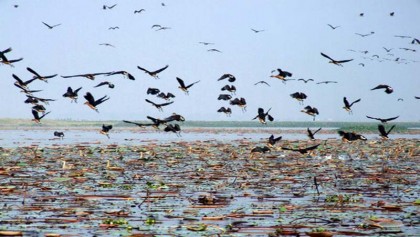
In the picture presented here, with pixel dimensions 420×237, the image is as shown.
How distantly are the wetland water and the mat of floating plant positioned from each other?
21 mm

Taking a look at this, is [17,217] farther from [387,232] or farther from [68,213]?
[387,232]

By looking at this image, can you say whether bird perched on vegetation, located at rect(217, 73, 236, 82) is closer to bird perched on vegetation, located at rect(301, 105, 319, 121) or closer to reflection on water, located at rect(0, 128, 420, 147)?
bird perched on vegetation, located at rect(301, 105, 319, 121)

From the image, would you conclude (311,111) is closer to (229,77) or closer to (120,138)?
(229,77)

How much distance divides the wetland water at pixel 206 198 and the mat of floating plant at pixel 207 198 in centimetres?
2

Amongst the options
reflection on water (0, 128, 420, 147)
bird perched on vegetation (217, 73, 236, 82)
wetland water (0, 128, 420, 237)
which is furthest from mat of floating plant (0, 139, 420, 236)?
reflection on water (0, 128, 420, 147)

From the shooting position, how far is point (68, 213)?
49.9 feet

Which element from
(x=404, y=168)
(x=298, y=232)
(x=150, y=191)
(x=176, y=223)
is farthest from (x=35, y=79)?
(x=298, y=232)

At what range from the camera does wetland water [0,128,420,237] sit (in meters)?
13.6

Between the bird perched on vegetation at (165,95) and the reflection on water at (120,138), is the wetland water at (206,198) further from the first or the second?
the reflection on water at (120,138)

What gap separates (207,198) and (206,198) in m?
0.11

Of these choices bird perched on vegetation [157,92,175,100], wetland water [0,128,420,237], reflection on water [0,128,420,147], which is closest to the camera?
wetland water [0,128,420,237]

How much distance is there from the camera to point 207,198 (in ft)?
56.9

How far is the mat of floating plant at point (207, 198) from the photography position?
13648mm

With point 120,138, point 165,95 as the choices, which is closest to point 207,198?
point 165,95
